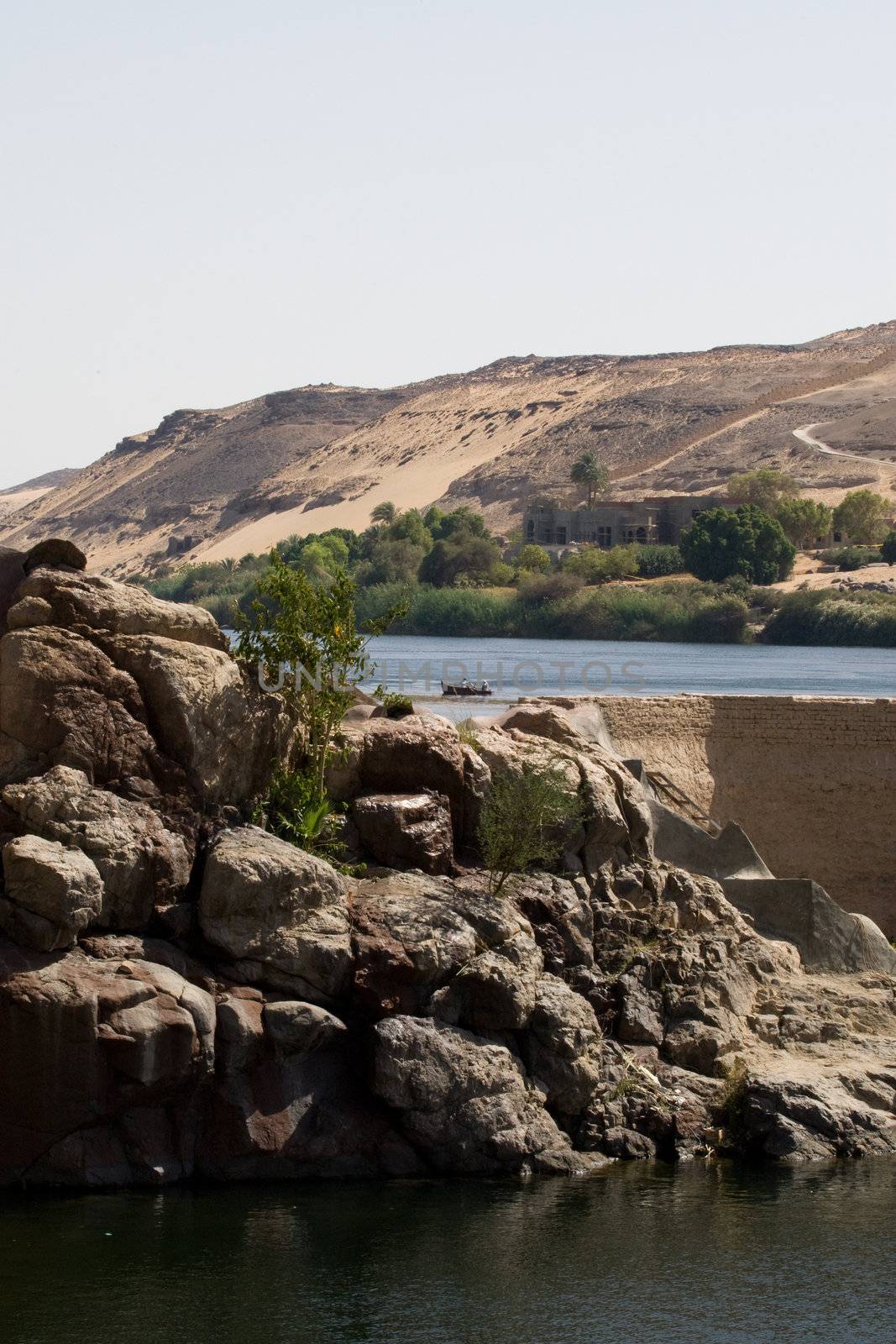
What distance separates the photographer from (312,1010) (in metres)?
13.8

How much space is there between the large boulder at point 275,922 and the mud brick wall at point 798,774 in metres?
8.01

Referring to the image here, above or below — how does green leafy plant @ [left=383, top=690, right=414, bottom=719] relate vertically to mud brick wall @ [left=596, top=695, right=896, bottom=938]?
above

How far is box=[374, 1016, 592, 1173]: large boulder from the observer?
1376 centimetres

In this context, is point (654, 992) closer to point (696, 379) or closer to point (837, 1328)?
point (837, 1328)

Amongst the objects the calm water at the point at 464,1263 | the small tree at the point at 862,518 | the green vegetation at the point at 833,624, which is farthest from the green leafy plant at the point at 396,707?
the small tree at the point at 862,518

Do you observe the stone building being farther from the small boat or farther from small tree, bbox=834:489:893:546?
the small boat

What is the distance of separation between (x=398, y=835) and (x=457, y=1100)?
261cm

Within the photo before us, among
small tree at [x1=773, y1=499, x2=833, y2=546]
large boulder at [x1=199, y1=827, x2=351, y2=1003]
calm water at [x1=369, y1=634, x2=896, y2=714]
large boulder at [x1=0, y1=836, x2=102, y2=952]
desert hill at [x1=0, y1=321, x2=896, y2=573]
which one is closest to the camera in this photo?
large boulder at [x1=0, y1=836, x2=102, y2=952]

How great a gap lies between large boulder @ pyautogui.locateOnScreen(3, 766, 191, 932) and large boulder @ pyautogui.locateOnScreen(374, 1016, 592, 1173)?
6.53 ft

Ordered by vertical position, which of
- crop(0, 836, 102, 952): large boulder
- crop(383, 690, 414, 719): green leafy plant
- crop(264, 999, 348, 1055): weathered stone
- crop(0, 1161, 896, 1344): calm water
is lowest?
crop(0, 1161, 896, 1344): calm water

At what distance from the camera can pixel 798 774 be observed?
22094 millimetres

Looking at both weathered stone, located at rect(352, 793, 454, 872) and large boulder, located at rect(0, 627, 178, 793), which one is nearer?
large boulder, located at rect(0, 627, 178, 793)

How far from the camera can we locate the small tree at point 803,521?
92812 millimetres

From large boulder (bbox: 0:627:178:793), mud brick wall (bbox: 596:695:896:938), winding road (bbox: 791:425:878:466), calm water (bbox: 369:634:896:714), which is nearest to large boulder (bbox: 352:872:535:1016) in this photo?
large boulder (bbox: 0:627:178:793)
